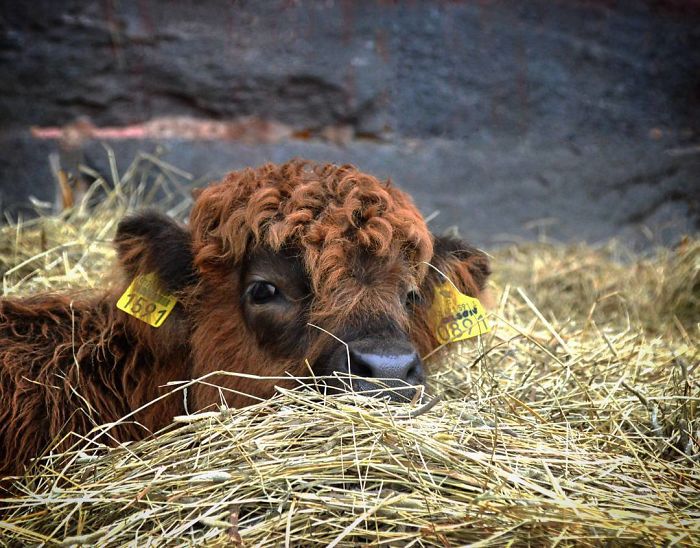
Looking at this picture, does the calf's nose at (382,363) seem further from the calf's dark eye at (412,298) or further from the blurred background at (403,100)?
the blurred background at (403,100)

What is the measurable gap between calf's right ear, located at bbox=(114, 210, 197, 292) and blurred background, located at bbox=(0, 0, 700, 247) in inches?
113

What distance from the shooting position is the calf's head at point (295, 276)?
10.3 ft

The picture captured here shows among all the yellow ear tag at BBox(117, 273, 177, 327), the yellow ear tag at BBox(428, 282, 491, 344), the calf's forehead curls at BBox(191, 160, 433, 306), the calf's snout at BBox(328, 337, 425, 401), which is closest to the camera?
the calf's snout at BBox(328, 337, 425, 401)

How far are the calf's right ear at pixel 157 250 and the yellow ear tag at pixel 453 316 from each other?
121cm

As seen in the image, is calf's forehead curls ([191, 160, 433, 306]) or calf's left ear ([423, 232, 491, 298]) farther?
calf's left ear ([423, 232, 491, 298])

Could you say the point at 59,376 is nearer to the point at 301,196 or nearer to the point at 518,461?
the point at 301,196

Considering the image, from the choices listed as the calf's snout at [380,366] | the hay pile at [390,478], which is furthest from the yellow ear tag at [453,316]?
the calf's snout at [380,366]

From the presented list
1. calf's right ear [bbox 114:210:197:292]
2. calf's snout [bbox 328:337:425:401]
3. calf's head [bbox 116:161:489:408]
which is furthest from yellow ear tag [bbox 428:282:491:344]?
calf's right ear [bbox 114:210:197:292]

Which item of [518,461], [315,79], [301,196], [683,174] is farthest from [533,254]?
[518,461]

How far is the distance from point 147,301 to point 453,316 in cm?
149

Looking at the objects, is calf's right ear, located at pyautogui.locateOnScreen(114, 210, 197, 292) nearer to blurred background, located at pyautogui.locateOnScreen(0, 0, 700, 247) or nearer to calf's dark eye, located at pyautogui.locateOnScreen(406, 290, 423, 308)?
calf's dark eye, located at pyautogui.locateOnScreen(406, 290, 423, 308)

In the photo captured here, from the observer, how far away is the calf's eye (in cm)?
338

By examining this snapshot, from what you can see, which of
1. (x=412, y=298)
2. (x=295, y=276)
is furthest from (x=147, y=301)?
(x=412, y=298)

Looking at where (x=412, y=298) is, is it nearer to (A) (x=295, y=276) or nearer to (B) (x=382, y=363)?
(A) (x=295, y=276)
